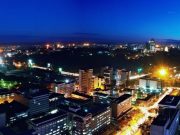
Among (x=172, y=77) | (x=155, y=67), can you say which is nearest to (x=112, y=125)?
(x=172, y=77)

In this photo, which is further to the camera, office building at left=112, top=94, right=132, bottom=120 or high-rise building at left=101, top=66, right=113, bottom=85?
high-rise building at left=101, top=66, right=113, bottom=85

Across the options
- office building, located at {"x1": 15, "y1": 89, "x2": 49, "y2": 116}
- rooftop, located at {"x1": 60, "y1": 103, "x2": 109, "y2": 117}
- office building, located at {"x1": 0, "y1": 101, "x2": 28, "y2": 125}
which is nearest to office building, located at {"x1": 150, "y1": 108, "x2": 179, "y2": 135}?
rooftop, located at {"x1": 60, "y1": 103, "x2": 109, "y2": 117}

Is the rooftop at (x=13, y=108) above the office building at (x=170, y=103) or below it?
below

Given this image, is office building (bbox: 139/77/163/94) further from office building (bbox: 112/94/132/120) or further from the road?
office building (bbox: 112/94/132/120)

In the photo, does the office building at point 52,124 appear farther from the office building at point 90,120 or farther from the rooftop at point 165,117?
the rooftop at point 165,117

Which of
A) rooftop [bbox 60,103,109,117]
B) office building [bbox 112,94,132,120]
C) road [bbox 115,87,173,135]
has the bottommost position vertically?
road [bbox 115,87,173,135]

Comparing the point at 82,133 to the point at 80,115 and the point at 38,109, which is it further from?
the point at 38,109

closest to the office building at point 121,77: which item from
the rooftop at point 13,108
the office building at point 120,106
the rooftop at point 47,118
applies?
the office building at point 120,106

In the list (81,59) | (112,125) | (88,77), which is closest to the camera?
(112,125)

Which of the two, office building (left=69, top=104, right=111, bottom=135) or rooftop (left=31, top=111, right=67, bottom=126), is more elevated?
rooftop (left=31, top=111, right=67, bottom=126)

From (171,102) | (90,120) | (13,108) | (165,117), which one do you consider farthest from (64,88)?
(165,117)

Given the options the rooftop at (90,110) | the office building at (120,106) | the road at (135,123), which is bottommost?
the road at (135,123)
